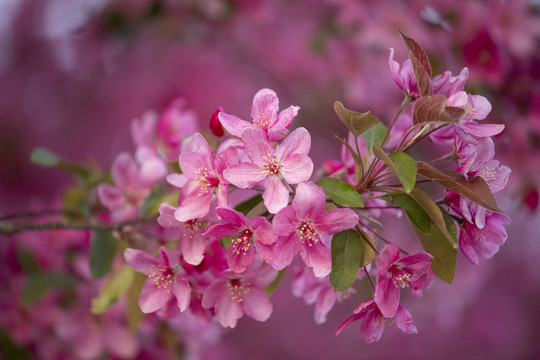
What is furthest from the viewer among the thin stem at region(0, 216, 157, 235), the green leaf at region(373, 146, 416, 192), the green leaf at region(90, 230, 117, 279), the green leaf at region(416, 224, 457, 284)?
the green leaf at region(90, 230, 117, 279)

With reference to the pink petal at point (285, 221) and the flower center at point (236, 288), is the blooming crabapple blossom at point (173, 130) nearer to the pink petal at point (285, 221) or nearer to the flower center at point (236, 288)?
the flower center at point (236, 288)

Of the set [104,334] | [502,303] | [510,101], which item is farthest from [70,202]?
[502,303]

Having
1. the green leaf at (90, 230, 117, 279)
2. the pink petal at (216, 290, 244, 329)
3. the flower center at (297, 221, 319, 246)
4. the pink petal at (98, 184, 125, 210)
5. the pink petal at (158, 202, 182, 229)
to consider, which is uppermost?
the flower center at (297, 221, 319, 246)

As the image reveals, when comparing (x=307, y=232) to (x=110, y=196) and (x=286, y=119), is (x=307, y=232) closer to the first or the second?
(x=286, y=119)

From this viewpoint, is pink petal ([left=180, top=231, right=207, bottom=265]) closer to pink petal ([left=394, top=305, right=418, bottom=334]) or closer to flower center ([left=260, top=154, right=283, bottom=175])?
flower center ([left=260, top=154, right=283, bottom=175])

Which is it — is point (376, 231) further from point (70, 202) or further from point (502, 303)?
point (502, 303)

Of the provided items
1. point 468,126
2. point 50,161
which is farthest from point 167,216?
point 50,161

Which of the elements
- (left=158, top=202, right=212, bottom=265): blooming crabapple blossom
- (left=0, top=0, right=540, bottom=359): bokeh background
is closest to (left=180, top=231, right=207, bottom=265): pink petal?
(left=158, top=202, right=212, bottom=265): blooming crabapple blossom

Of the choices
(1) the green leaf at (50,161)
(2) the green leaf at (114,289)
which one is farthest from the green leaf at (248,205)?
(1) the green leaf at (50,161)
